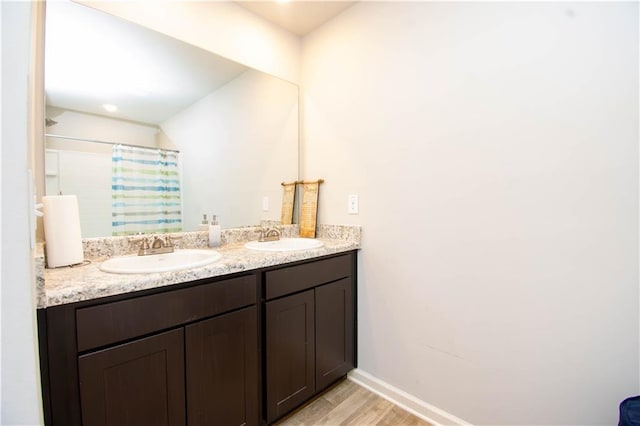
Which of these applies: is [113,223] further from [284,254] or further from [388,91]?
[388,91]

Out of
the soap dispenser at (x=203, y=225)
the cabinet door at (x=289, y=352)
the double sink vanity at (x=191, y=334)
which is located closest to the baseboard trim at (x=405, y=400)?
the double sink vanity at (x=191, y=334)

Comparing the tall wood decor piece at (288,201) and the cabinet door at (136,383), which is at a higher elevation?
the tall wood decor piece at (288,201)

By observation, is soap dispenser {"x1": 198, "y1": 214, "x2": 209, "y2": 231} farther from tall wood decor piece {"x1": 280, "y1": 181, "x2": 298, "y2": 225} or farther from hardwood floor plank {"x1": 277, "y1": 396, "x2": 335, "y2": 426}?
hardwood floor plank {"x1": 277, "y1": 396, "x2": 335, "y2": 426}

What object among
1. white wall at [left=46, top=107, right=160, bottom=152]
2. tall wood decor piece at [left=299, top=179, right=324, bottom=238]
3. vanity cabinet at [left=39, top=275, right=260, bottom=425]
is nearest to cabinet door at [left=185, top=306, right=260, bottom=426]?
vanity cabinet at [left=39, top=275, right=260, bottom=425]

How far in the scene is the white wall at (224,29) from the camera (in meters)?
1.45

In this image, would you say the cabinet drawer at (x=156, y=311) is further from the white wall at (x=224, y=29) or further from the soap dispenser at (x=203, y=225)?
the white wall at (x=224, y=29)

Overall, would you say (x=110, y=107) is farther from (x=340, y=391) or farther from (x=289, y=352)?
(x=340, y=391)

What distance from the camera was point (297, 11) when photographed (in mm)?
1886

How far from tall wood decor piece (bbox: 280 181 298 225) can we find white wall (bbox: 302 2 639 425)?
1.57 feet

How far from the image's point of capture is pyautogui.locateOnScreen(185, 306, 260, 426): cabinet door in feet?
A: 3.58

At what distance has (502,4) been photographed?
4.09ft

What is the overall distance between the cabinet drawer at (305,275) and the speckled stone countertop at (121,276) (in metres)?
0.06

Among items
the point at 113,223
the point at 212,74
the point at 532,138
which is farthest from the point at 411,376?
the point at 212,74

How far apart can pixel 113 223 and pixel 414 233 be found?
157 cm
